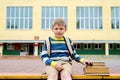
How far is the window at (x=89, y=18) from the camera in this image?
42906 mm

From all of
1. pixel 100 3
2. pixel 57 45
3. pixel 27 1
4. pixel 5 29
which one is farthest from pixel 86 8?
pixel 57 45

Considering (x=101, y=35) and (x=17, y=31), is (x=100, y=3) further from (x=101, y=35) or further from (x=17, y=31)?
(x=17, y=31)

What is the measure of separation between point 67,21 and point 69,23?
1.54 ft

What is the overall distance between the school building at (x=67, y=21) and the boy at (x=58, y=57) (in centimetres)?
3766

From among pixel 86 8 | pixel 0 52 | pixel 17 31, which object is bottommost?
pixel 0 52

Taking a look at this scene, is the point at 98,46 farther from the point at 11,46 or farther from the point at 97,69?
the point at 97,69

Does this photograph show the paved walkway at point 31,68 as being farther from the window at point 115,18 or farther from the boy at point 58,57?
the window at point 115,18

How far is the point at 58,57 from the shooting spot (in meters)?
4.68

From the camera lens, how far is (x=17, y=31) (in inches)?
1695

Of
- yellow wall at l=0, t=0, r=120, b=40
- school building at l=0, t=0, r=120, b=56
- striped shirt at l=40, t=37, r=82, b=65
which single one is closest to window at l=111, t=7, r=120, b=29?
school building at l=0, t=0, r=120, b=56

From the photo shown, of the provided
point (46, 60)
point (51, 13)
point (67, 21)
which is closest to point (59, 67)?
point (46, 60)

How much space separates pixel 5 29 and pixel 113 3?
1397 cm

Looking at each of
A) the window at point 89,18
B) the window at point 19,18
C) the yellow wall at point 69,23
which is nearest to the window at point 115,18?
the yellow wall at point 69,23

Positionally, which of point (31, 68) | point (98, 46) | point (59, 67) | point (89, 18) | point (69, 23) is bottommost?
point (31, 68)
